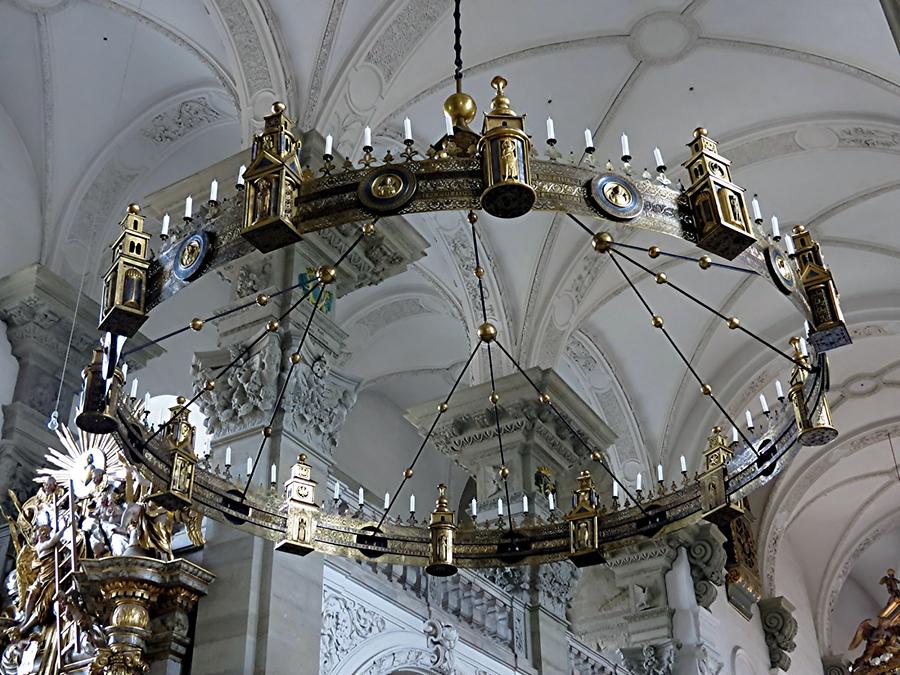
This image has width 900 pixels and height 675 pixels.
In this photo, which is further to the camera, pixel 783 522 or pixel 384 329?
pixel 783 522

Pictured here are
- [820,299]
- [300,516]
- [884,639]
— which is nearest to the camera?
[820,299]

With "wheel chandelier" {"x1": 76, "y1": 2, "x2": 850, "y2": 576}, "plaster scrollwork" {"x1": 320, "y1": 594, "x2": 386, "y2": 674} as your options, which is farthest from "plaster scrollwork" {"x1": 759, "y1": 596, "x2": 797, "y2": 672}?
"wheel chandelier" {"x1": 76, "y1": 2, "x2": 850, "y2": 576}

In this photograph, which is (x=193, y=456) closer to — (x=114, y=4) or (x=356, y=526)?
(x=356, y=526)

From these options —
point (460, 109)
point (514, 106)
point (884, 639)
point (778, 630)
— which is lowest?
point (460, 109)

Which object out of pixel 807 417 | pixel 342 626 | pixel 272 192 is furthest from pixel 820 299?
pixel 342 626

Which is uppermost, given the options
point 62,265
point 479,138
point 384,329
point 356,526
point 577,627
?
point 384,329

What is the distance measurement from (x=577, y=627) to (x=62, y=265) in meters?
7.33

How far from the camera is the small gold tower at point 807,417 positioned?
15.5 ft

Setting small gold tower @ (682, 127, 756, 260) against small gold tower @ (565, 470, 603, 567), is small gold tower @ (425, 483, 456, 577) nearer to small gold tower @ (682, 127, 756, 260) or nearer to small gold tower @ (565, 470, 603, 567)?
small gold tower @ (565, 470, 603, 567)

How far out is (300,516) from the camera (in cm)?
546

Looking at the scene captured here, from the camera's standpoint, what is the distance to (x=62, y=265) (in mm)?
10391

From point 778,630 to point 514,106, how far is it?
9.25 m

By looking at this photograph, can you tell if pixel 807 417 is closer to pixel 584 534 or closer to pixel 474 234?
pixel 584 534

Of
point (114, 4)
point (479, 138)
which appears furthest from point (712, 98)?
point (479, 138)
